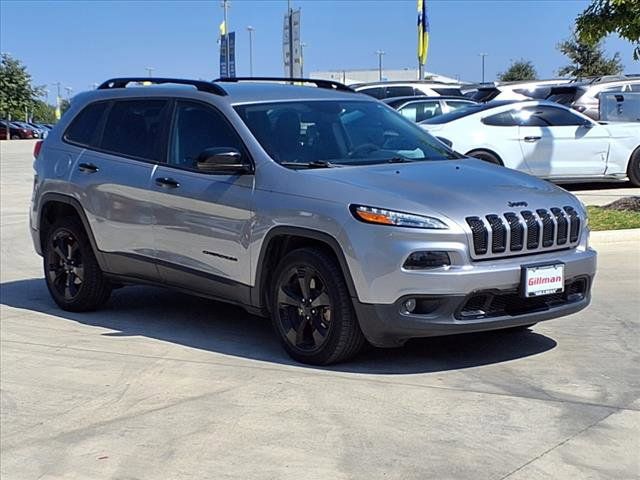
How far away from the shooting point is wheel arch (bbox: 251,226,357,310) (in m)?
5.72

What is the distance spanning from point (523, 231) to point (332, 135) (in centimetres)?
166

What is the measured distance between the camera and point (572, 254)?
5.89 meters

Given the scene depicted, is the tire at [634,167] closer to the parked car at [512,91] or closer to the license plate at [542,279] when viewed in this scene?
the parked car at [512,91]

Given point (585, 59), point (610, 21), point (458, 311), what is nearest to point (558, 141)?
point (610, 21)

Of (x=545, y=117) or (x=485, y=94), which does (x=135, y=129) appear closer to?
(x=545, y=117)

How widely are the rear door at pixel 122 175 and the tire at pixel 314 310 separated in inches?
57.8

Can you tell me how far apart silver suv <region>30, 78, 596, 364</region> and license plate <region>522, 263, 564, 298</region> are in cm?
1

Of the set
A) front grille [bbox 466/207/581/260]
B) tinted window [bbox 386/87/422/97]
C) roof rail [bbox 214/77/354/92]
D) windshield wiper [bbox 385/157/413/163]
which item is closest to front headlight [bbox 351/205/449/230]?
front grille [bbox 466/207/581/260]

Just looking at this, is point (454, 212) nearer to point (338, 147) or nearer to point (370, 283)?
point (370, 283)

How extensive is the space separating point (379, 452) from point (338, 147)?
2606mm

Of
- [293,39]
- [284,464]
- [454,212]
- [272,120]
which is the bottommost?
[284,464]

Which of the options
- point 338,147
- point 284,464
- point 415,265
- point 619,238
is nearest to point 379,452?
point 284,464

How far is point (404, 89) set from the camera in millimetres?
22781

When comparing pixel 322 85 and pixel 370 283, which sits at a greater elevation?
pixel 322 85
